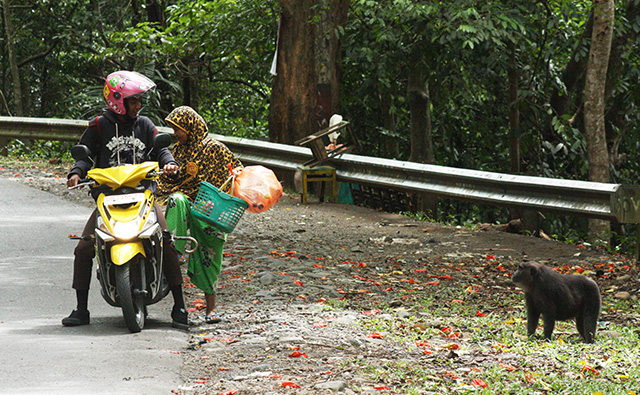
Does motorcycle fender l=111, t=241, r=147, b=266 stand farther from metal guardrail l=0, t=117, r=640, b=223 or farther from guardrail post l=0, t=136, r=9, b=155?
guardrail post l=0, t=136, r=9, b=155

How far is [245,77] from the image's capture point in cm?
2209

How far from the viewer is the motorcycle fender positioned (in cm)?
580

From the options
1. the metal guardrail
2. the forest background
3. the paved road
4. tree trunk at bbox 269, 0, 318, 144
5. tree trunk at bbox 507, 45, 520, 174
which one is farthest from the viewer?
tree trunk at bbox 507, 45, 520, 174

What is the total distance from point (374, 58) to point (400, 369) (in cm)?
1018

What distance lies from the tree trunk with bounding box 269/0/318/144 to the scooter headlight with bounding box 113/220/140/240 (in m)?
8.51

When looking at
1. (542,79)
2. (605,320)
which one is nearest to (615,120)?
(542,79)

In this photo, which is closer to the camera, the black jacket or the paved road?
the paved road

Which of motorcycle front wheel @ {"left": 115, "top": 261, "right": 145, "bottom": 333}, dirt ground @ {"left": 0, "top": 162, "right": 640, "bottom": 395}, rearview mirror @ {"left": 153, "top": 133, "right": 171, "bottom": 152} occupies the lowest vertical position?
dirt ground @ {"left": 0, "top": 162, "right": 640, "bottom": 395}

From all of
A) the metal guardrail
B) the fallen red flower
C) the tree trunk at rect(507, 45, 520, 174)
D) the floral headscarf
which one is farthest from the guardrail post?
the fallen red flower

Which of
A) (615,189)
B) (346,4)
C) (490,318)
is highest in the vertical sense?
(346,4)

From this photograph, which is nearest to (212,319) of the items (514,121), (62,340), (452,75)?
(62,340)

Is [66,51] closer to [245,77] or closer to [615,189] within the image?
[245,77]

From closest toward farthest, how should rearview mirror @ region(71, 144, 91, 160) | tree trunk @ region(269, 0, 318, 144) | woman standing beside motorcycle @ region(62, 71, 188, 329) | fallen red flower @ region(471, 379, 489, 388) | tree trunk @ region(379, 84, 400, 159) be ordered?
fallen red flower @ region(471, 379, 489, 388), rearview mirror @ region(71, 144, 91, 160), woman standing beside motorcycle @ region(62, 71, 188, 329), tree trunk @ region(269, 0, 318, 144), tree trunk @ region(379, 84, 400, 159)

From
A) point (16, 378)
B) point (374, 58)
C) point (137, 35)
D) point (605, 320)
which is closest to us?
point (16, 378)
